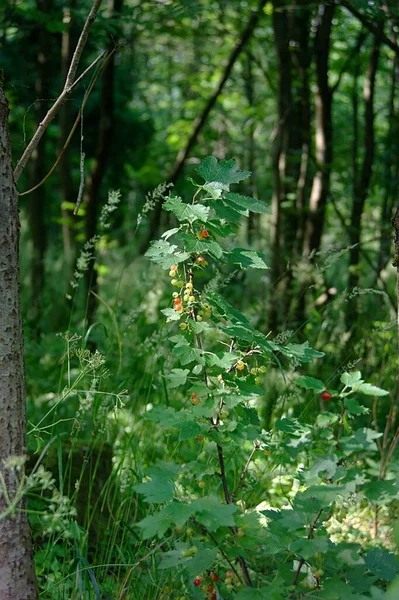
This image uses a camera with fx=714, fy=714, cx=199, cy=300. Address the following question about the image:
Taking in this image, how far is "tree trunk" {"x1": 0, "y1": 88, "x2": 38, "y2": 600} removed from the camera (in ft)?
5.44

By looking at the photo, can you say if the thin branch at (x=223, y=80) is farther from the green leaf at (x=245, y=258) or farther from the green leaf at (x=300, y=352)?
the green leaf at (x=300, y=352)

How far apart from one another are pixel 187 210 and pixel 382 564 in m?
0.98

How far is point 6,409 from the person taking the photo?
5.57 feet

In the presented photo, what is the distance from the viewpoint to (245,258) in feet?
5.86

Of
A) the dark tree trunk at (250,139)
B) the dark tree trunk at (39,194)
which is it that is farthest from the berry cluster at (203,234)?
the dark tree trunk at (250,139)

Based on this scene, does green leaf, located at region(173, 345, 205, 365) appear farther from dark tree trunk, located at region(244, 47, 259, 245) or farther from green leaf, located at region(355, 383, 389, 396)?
dark tree trunk, located at region(244, 47, 259, 245)

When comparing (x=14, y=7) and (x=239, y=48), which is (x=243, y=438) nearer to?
(x=14, y=7)

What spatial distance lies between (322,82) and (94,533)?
3383mm

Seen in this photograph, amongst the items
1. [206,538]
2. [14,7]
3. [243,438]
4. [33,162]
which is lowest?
[206,538]

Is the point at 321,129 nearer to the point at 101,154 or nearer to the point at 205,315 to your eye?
the point at 101,154

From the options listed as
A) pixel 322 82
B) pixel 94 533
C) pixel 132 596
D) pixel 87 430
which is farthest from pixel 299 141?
pixel 132 596

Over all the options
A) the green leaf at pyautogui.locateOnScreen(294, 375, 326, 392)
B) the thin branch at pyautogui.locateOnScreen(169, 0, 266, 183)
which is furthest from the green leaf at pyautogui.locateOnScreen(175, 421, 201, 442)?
the thin branch at pyautogui.locateOnScreen(169, 0, 266, 183)

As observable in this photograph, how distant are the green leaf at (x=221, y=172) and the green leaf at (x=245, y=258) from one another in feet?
0.54

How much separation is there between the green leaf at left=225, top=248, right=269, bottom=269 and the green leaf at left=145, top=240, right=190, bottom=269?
0.38 ft
